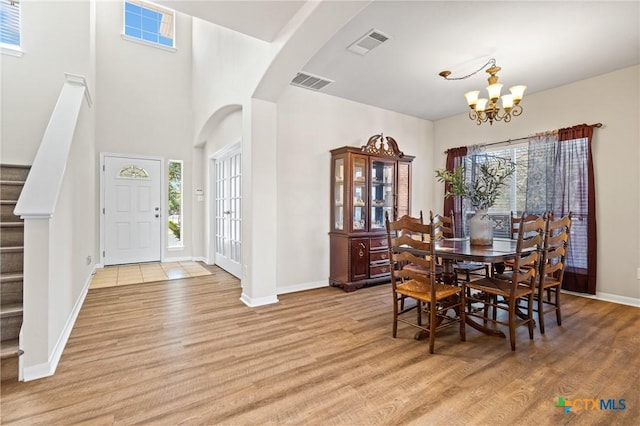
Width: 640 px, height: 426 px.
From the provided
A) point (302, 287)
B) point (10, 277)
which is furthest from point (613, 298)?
point (10, 277)

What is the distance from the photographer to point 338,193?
4367mm

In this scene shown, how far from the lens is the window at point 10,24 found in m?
3.73

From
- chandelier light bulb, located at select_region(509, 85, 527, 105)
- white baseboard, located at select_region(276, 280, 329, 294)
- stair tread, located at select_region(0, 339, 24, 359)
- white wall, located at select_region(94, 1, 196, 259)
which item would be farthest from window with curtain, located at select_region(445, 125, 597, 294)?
white wall, located at select_region(94, 1, 196, 259)

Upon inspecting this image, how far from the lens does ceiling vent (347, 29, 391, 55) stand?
2.86 metres

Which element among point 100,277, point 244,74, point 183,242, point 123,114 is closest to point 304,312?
point 244,74

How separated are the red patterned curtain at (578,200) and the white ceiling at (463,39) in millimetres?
782

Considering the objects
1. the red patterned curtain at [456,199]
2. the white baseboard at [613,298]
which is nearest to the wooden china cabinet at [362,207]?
the red patterned curtain at [456,199]

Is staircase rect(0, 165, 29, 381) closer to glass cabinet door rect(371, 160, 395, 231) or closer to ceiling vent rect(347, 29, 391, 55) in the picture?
ceiling vent rect(347, 29, 391, 55)

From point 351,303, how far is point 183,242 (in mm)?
4426

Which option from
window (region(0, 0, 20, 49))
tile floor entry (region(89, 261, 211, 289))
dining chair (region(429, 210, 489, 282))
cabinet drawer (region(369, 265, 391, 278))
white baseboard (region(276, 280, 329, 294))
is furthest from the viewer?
tile floor entry (region(89, 261, 211, 289))

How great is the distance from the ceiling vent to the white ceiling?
0.05m

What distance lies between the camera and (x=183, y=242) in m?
6.51

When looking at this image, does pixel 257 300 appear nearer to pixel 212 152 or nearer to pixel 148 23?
pixel 212 152

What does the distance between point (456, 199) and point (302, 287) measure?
3.04 metres
